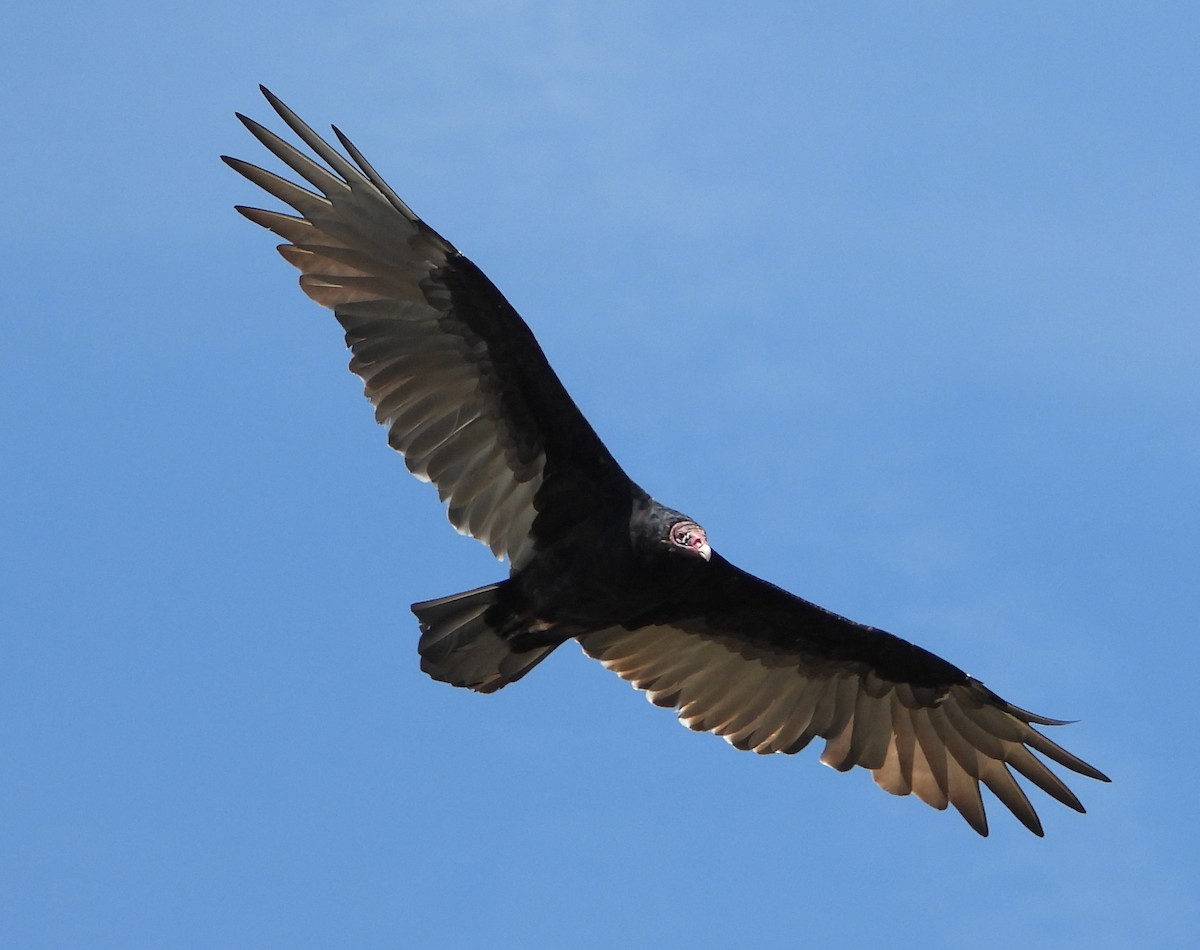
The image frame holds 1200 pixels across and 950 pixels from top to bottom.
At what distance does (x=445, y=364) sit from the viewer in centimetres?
864

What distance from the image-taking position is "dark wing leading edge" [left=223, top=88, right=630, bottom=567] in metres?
8.55

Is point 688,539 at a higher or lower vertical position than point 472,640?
higher

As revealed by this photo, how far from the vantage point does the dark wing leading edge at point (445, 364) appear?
28.0 ft

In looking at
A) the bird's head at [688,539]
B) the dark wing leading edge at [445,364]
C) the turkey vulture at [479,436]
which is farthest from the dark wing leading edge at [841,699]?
the bird's head at [688,539]

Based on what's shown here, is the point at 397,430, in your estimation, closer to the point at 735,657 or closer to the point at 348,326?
the point at 348,326

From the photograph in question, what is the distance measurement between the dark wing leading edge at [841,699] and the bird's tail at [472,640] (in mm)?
829

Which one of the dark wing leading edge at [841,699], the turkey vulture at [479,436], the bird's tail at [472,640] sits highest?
the dark wing leading edge at [841,699]

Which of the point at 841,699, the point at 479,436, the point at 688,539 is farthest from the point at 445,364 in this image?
the point at 841,699

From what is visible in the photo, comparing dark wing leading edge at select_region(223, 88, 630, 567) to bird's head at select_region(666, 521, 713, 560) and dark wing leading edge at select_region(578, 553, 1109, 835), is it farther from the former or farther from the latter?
dark wing leading edge at select_region(578, 553, 1109, 835)

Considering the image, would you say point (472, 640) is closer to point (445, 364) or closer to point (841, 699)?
point (445, 364)

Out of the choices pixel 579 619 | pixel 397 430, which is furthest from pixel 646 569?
pixel 397 430

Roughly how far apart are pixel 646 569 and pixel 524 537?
2.28 ft

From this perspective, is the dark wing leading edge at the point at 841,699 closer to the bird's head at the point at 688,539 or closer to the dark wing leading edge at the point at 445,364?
the dark wing leading edge at the point at 445,364

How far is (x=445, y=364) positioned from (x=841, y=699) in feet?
9.00
